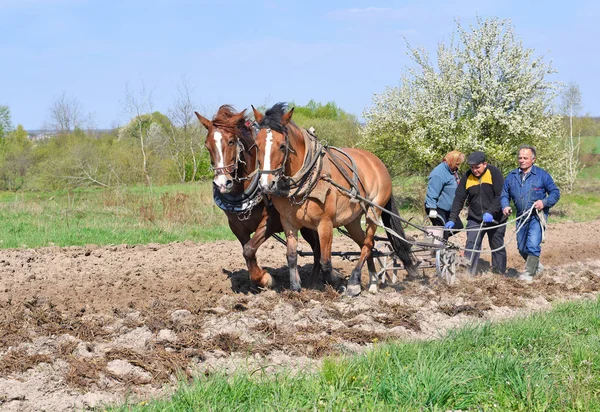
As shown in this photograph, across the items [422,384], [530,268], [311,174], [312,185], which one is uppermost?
[311,174]

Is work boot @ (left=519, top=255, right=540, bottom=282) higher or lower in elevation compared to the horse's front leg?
lower

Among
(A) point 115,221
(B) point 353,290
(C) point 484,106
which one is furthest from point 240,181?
(C) point 484,106

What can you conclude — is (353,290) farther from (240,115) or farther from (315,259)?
(240,115)

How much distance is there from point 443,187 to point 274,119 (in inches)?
137

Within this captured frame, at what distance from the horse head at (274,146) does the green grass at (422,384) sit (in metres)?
2.10

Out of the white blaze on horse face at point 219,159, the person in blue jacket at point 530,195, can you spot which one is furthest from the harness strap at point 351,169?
the person in blue jacket at point 530,195

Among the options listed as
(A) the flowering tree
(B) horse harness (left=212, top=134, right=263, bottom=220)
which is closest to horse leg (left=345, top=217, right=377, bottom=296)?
(B) horse harness (left=212, top=134, right=263, bottom=220)

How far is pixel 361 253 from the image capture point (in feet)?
26.1

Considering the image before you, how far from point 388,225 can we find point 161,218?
7447 millimetres

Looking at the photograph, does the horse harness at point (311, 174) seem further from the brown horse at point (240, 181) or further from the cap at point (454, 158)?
the cap at point (454, 158)

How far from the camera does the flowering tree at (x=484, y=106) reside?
19812 millimetres

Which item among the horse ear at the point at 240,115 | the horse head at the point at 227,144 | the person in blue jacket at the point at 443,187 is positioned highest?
the horse ear at the point at 240,115

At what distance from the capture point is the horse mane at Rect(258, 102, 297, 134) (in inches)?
253

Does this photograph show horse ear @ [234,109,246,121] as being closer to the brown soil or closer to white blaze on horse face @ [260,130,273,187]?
white blaze on horse face @ [260,130,273,187]
